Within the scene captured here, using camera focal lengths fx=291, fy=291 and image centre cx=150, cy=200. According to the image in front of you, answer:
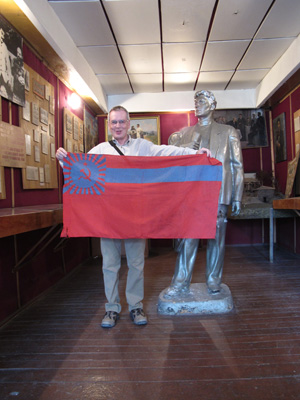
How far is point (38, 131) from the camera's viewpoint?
326cm

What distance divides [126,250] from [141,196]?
0.47m

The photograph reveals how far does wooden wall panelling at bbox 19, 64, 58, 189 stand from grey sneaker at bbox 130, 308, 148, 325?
1.64m

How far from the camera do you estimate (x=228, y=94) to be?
19.2ft

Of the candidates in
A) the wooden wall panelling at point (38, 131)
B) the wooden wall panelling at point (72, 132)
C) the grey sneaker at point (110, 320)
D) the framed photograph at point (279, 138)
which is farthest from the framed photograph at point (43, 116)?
the framed photograph at point (279, 138)

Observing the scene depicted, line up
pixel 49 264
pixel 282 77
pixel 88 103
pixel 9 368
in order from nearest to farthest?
pixel 9 368 < pixel 49 264 < pixel 282 77 < pixel 88 103

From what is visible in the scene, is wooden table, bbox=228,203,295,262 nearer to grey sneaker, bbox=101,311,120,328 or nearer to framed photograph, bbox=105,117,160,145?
framed photograph, bbox=105,117,160,145

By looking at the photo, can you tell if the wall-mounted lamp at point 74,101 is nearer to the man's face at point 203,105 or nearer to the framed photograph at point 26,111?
the framed photograph at point 26,111

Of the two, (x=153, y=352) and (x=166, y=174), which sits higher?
(x=166, y=174)

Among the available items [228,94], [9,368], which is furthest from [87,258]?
[228,94]

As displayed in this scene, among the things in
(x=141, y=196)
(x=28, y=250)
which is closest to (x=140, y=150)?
(x=141, y=196)

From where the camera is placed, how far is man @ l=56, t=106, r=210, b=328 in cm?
224

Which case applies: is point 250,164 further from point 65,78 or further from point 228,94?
point 65,78

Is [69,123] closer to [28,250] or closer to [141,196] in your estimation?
[28,250]

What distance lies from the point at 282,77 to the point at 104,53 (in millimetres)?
2689
